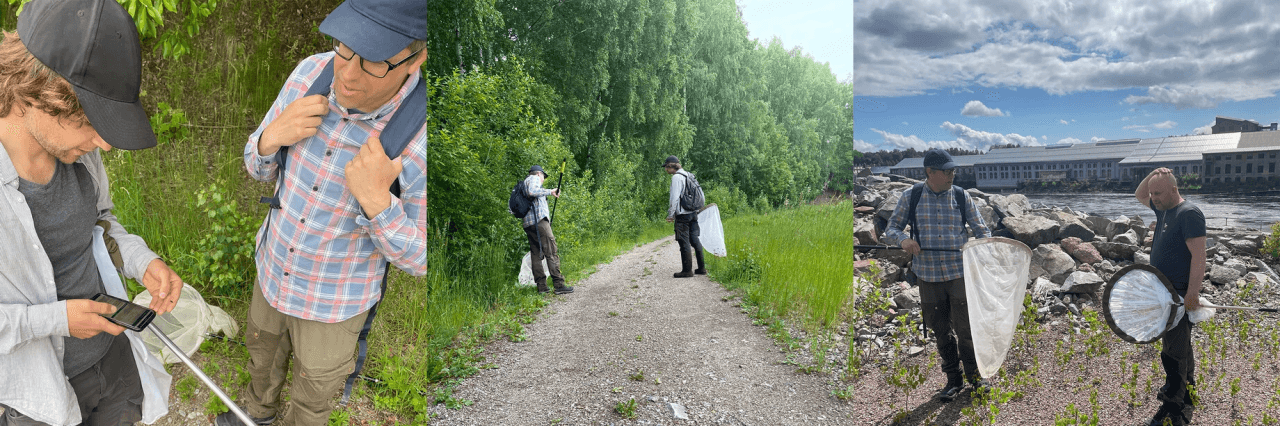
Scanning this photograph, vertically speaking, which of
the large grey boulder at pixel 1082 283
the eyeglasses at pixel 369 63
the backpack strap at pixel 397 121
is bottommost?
the large grey boulder at pixel 1082 283

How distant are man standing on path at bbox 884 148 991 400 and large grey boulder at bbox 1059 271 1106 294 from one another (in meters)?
0.44

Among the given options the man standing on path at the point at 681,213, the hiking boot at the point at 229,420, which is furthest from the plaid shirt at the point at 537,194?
the hiking boot at the point at 229,420

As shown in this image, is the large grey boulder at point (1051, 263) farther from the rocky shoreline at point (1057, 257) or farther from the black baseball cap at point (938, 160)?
the black baseball cap at point (938, 160)

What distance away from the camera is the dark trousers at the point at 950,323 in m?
3.48

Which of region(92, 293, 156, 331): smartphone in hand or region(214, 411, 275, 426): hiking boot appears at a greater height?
region(92, 293, 156, 331): smartphone in hand

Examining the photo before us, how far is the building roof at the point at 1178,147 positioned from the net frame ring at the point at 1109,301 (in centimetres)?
52

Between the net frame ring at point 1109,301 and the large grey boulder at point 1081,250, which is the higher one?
the large grey boulder at point 1081,250

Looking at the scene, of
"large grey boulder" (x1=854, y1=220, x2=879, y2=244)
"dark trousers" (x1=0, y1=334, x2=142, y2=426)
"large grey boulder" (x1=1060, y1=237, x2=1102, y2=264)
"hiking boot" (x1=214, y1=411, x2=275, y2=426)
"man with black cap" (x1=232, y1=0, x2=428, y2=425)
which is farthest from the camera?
"large grey boulder" (x1=854, y1=220, x2=879, y2=244)

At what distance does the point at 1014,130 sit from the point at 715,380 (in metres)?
2.11

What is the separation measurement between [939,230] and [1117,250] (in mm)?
791

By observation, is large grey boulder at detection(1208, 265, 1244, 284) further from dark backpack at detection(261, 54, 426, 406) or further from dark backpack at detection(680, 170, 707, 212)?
dark backpack at detection(261, 54, 426, 406)

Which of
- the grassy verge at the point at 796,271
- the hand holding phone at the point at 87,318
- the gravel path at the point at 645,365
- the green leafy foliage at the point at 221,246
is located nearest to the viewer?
the hand holding phone at the point at 87,318

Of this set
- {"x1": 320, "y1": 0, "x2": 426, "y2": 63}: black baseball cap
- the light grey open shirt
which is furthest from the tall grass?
the light grey open shirt

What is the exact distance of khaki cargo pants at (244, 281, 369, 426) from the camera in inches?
111
